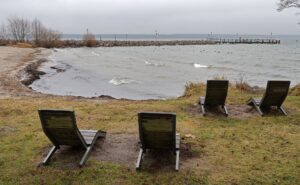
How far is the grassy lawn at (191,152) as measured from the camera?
20.6ft

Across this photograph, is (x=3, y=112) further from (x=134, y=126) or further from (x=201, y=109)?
(x=201, y=109)

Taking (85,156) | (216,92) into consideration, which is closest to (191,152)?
(85,156)

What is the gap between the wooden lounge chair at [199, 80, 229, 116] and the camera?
10673 mm

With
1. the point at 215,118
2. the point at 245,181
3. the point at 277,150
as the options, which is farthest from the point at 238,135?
the point at 245,181

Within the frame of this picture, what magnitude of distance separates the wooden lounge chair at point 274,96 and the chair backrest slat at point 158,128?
4976mm

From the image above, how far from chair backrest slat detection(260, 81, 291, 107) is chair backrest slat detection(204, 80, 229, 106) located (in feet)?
3.90

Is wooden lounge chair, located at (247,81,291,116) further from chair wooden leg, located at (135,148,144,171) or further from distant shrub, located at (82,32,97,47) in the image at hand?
distant shrub, located at (82,32,97,47)

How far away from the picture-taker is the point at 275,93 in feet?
35.5

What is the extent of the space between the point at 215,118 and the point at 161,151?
3.59 metres

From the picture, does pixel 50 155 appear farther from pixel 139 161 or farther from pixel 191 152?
pixel 191 152

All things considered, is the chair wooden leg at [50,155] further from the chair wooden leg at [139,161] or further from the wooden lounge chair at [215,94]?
the wooden lounge chair at [215,94]

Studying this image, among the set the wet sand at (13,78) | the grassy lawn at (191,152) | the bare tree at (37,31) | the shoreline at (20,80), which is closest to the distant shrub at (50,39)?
the bare tree at (37,31)

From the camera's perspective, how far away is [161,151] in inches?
286

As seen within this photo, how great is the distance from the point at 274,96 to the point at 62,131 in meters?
6.68
